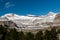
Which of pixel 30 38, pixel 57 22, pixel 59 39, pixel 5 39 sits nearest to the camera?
pixel 5 39

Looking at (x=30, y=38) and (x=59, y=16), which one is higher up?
(x=59, y=16)

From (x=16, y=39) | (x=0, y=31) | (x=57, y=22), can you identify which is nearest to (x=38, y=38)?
(x=16, y=39)

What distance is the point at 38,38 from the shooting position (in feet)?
128

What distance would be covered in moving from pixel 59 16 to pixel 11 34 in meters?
94.9

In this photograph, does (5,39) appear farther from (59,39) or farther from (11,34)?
(59,39)

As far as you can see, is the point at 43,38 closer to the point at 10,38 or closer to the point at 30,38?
the point at 30,38

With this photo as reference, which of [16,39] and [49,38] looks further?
[49,38]

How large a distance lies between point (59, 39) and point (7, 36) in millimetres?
12520

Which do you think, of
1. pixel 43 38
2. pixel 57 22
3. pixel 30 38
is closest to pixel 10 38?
pixel 30 38

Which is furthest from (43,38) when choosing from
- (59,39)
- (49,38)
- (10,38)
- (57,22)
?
(57,22)

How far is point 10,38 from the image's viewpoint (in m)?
35.2

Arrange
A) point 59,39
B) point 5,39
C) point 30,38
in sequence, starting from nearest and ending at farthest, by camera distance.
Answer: point 5,39 < point 30,38 < point 59,39

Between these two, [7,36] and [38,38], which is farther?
[38,38]

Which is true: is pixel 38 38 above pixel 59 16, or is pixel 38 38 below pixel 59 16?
below
